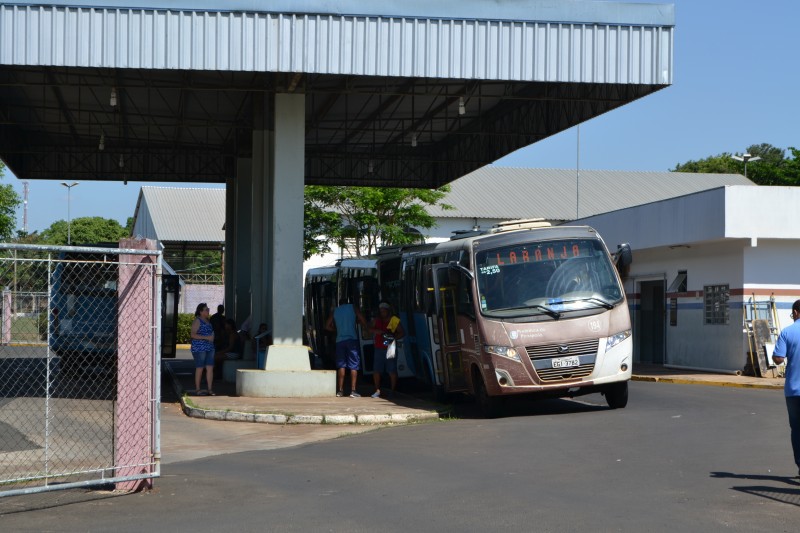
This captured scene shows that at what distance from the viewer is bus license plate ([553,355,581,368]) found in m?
16.6

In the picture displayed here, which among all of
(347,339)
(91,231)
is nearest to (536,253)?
(347,339)

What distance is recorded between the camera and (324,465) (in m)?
12.1

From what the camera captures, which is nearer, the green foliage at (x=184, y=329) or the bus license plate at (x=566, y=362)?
the bus license plate at (x=566, y=362)

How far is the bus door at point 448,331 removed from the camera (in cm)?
1836

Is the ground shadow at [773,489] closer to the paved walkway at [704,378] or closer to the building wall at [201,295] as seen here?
the paved walkway at [704,378]

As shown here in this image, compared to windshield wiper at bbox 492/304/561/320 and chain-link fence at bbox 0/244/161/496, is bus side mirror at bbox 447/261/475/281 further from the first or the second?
chain-link fence at bbox 0/244/161/496

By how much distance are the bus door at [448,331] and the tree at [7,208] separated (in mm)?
29507

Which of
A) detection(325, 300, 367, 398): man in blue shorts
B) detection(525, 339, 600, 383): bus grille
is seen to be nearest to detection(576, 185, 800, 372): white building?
detection(325, 300, 367, 398): man in blue shorts

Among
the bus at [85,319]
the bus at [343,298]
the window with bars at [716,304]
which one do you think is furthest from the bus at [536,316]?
the window with bars at [716,304]

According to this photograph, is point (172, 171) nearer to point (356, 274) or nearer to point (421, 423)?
point (356, 274)

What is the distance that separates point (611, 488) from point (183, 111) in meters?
21.1

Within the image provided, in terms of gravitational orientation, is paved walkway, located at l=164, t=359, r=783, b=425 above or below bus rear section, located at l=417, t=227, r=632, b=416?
below

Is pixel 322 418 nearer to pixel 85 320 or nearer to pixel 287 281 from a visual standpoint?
pixel 287 281

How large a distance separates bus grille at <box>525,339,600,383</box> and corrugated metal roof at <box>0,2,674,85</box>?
5.66m
